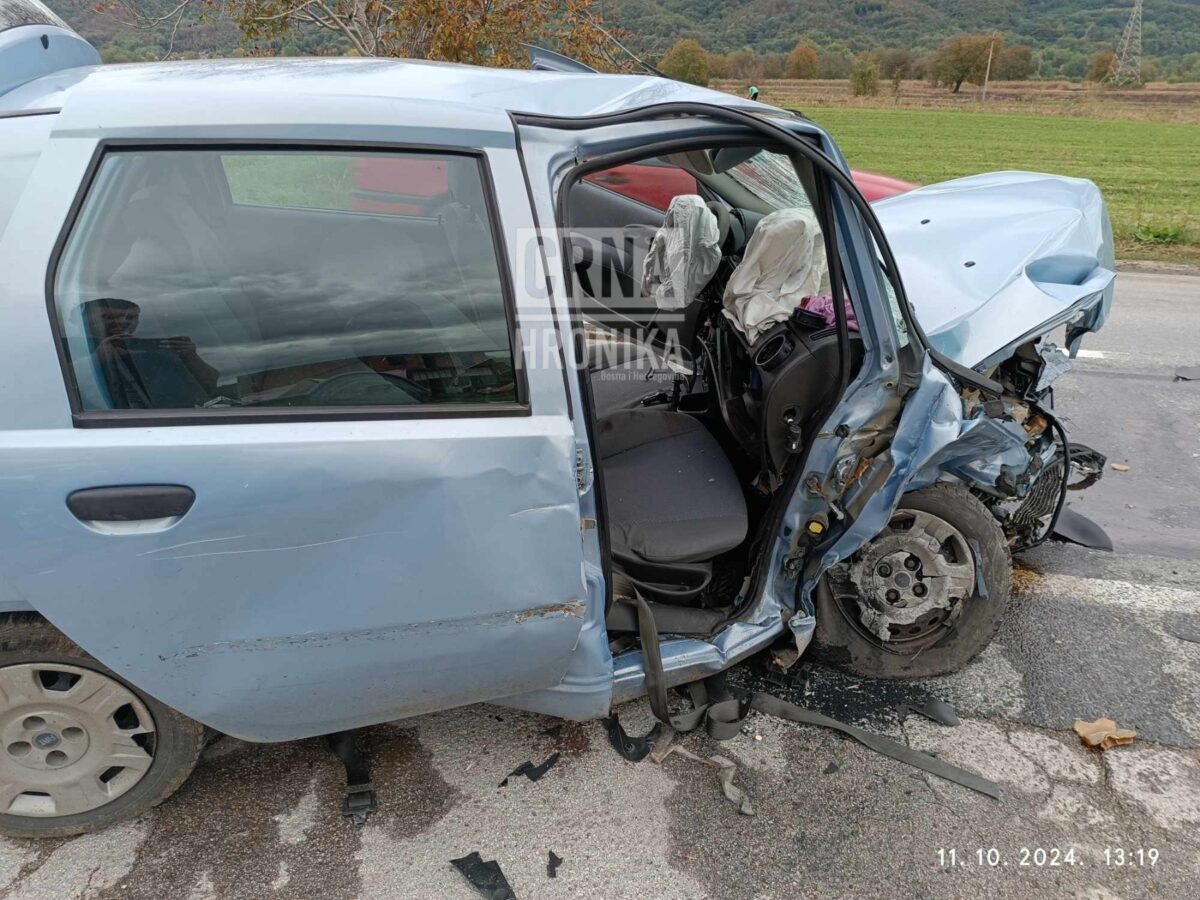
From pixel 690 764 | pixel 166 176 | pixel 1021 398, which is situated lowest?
pixel 690 764

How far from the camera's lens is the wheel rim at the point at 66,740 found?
5.99 ft

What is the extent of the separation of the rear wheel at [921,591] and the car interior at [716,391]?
34 cm

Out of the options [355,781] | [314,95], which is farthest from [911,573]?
[314,95]

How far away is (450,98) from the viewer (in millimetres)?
1751

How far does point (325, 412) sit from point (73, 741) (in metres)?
1.07

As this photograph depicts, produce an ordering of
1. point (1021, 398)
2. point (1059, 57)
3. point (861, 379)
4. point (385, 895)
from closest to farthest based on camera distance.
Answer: point (385, 895) → point (861, 379) → point (1021, 398) → point (1059, 57)

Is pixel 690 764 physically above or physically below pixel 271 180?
below

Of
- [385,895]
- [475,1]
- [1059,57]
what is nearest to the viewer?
[385,895]

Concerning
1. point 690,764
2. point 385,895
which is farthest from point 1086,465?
point 385,895

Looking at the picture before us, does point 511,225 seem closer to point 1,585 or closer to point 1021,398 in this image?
point 1,585

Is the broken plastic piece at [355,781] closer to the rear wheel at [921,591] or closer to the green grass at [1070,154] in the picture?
the rear wheel at [921,591]

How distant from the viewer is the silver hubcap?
2410 millimetres

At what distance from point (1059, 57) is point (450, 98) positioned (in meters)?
112
